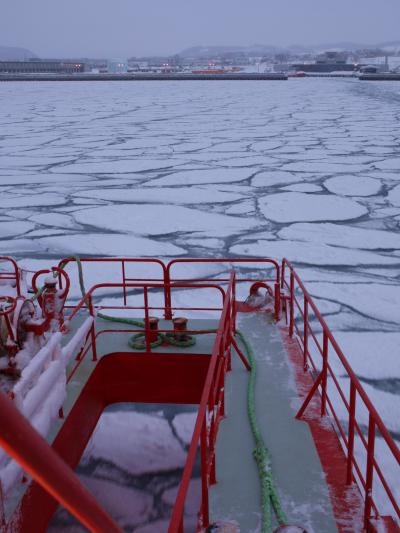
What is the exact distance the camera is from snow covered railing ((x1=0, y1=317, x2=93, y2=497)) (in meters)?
1.95

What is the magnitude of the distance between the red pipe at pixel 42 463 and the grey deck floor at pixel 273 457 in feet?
4.28

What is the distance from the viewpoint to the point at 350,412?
187 cm

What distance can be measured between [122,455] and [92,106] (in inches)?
788

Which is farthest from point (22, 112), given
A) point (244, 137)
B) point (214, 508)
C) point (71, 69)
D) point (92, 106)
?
point (71, 69)

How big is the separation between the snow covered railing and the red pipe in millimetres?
1414

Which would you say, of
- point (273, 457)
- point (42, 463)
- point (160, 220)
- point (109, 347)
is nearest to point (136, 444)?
point (109, 347)

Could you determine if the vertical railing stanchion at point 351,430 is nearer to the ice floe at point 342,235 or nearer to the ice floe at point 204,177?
the ice floe at point 342,235

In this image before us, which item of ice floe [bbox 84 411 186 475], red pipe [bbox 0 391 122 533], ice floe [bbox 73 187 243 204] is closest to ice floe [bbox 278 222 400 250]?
ice floe [bbox 73 187 243 204]

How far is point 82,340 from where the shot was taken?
2.88 m

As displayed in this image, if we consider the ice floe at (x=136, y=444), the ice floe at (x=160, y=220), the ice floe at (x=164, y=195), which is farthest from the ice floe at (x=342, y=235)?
the ice floe at (x=136, y=444)

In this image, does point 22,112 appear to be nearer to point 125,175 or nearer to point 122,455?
point 125,175

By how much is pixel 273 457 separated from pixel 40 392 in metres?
0.91

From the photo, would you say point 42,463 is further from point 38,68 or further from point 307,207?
point 38,68

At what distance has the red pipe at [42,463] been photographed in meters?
0.49
